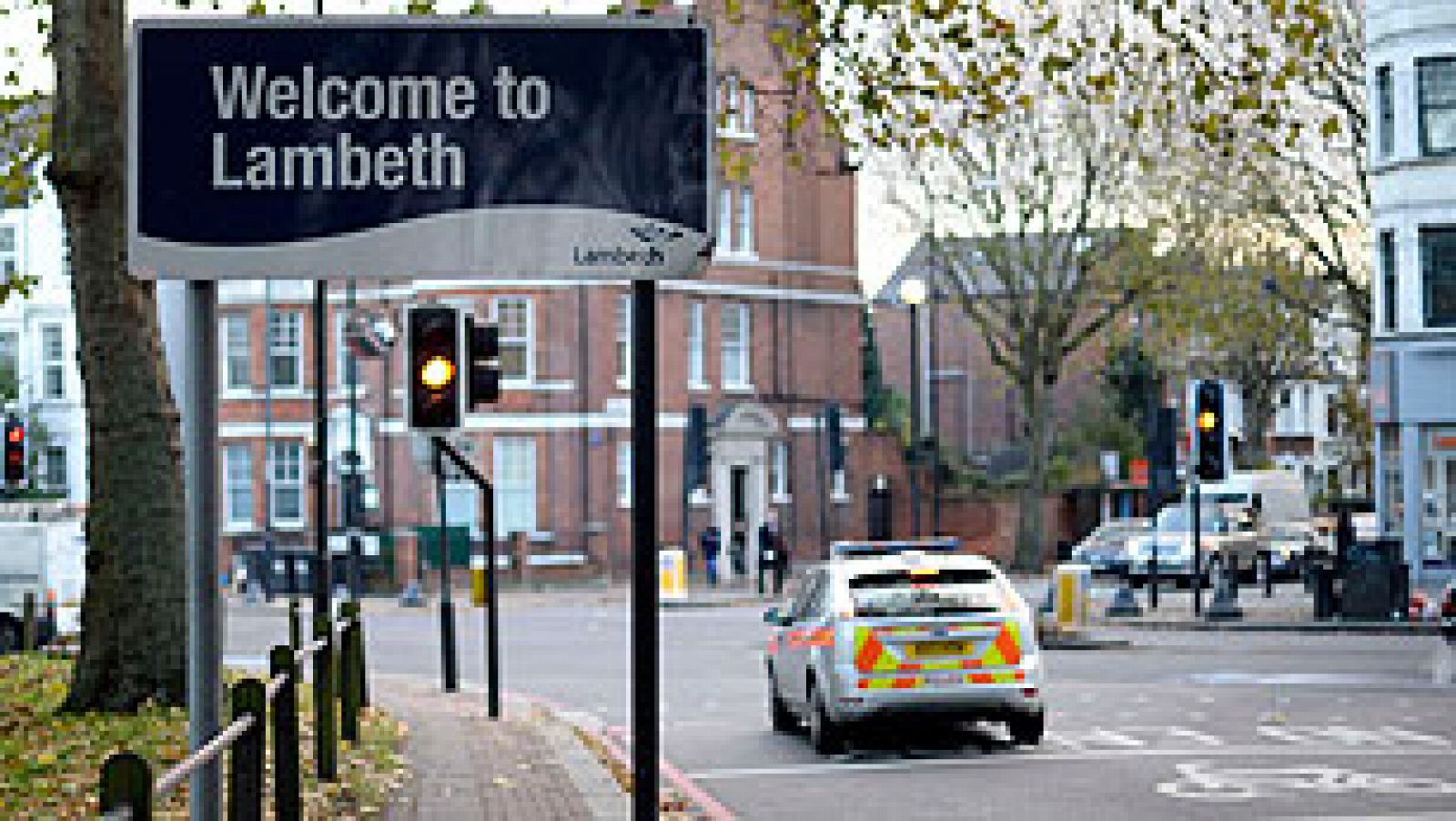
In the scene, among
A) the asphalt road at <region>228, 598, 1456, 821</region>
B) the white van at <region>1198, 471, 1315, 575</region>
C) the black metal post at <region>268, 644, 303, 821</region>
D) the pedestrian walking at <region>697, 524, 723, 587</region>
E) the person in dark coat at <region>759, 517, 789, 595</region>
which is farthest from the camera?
the pedestrian walking at <region>697, 524, 723, 587</region>

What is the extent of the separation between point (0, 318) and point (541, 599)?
26795 millimetres

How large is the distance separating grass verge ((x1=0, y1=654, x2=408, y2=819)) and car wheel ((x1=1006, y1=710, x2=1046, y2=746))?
4.70 meters

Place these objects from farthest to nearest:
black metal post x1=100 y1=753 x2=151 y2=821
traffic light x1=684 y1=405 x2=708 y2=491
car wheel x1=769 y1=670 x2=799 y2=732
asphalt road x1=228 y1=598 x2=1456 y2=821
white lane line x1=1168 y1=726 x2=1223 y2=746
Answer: traffic light x1=684 y1=405 x2=708 y2=491 < car wheel x1=769 y1=670 x2=799 y2=732 < white lane line x1=1168 y1=726 x2=1223 y2=746 < asphalt road x1=228 y1=598 x2=1456 y2=821 < black metal post x1=100 y1=753 x2=151 y2=821

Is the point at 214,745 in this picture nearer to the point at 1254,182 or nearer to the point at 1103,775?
the point at 1103,775

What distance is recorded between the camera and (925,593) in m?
19.2

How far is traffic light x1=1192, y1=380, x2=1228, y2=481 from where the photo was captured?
38062 mm

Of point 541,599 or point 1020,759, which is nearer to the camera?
point 1020,759

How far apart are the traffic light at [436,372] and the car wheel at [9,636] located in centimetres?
1603

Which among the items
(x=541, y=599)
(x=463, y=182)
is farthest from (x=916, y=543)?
(x=541, y=599)

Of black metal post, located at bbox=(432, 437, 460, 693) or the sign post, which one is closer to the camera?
the sign post

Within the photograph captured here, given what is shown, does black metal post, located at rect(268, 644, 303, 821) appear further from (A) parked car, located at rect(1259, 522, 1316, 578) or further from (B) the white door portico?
(B) the white door portico

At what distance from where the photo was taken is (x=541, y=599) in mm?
53938

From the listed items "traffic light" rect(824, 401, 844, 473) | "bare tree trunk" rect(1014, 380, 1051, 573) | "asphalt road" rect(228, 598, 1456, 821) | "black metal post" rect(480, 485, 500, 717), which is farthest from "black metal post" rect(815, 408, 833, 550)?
"black metal post" rect(480, 485, 500, 717)

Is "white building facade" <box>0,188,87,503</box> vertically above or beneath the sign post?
above
